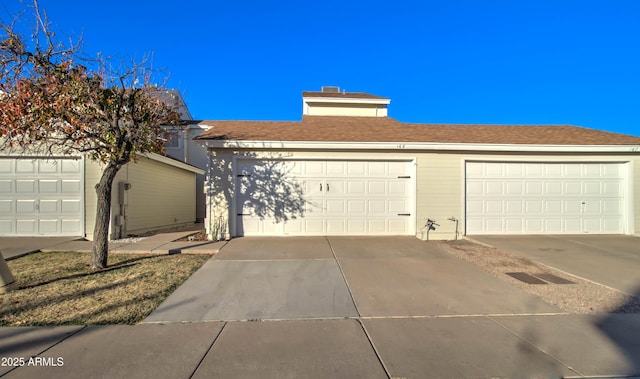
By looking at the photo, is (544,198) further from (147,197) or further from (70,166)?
(70,166)

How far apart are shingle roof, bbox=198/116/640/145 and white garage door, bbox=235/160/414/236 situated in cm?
80

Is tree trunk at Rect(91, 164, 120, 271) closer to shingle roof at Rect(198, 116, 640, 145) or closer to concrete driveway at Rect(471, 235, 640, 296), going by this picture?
shingle roof at Rect(198, 116, 640, 145)

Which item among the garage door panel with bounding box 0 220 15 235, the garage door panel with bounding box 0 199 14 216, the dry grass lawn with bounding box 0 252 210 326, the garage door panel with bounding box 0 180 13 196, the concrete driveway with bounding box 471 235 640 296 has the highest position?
the garage door panel with bounding box 0 180 13 196

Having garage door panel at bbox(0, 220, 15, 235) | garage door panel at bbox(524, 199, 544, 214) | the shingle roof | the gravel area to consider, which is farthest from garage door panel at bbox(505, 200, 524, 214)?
garage door panel at bbox(0, 220, 15, 235)

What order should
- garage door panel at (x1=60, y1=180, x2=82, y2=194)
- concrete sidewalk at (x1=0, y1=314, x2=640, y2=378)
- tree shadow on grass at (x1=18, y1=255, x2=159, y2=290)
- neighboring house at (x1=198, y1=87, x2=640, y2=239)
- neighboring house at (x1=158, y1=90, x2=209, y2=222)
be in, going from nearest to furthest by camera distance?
concrete sidewalk at (x1=0, y1=314, x2=640, y2=378)
tree shadow on grass at (x1=18, y1=255, x2=159, y2=290)
garage door panel at (x1=60, y1=180, x2=82, y2=194)
neighboring house at (x1=198, y1=87, x2=640, y2=239)
neighboring house at (x1=158, y1=90, x2=209, y2=222)

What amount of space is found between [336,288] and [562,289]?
3.74 metres

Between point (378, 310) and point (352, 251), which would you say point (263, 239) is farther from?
point (378, 310)

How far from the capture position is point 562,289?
5438 mm

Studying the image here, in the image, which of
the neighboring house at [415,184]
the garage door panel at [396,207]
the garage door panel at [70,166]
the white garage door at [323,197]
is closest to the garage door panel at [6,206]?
the garage door panel at [70,166]

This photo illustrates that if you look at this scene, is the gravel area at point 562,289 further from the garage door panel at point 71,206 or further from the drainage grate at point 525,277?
the garage door panel at point 71,206

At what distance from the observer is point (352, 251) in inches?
316

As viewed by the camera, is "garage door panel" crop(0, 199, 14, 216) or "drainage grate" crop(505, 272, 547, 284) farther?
"garage door panel" crop(0, 199, 14, 216)

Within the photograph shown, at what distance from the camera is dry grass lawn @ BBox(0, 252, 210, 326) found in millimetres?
4203

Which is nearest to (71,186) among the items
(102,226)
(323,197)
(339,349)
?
(102,226)
